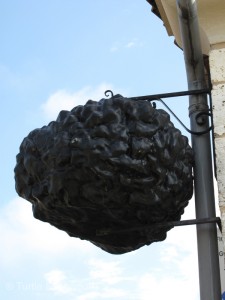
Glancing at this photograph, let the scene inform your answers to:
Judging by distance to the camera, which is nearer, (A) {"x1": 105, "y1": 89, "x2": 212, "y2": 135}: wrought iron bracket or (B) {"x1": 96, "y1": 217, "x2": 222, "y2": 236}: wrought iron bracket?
(B) {"x1": 96, "y1": 217, "x2": 222, "y2": 236}: wrought iron bracket

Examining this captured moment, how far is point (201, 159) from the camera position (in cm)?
218

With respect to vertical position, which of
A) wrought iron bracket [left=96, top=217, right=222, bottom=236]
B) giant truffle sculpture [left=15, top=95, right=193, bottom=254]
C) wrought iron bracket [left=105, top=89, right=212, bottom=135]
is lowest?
wrought iron bracket [left=96, top=217, right=222, bottom=236]

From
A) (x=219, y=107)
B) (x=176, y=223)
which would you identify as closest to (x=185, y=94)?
(x=219, y=107)

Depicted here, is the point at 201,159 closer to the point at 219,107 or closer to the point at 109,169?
the point at 219,107

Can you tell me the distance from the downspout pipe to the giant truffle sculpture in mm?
96

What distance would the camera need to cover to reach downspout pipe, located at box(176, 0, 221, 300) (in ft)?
6.68

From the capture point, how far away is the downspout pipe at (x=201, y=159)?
204 centimetres

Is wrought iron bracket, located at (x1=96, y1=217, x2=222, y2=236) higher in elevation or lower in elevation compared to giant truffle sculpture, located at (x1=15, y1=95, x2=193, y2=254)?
lower

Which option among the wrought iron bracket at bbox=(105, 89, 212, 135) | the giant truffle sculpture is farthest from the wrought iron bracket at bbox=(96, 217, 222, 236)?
the wrought iron bracket at bbox=(105, 89, 212, 135)

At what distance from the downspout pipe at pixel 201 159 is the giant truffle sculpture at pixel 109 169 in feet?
0.32

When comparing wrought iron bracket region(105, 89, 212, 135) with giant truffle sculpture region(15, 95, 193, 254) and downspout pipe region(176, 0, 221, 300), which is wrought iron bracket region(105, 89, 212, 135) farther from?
giant truffle sculpture region(15, 95, 193, 254)

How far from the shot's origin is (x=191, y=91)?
2.34m

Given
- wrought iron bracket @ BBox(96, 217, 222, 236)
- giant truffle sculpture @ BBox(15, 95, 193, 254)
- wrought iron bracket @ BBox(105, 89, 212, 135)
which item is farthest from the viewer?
wrought iron bracket @ BBox(105, 89, 212, 135)

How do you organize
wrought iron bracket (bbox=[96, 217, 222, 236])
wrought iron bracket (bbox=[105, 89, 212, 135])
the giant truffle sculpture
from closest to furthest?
1. the giant truffle sculpture
2. wrought iron bracket (bbox=[96, 217, 222, 236])
3. wrought iron bracket (bbox=[105, 89, 212, 135])
